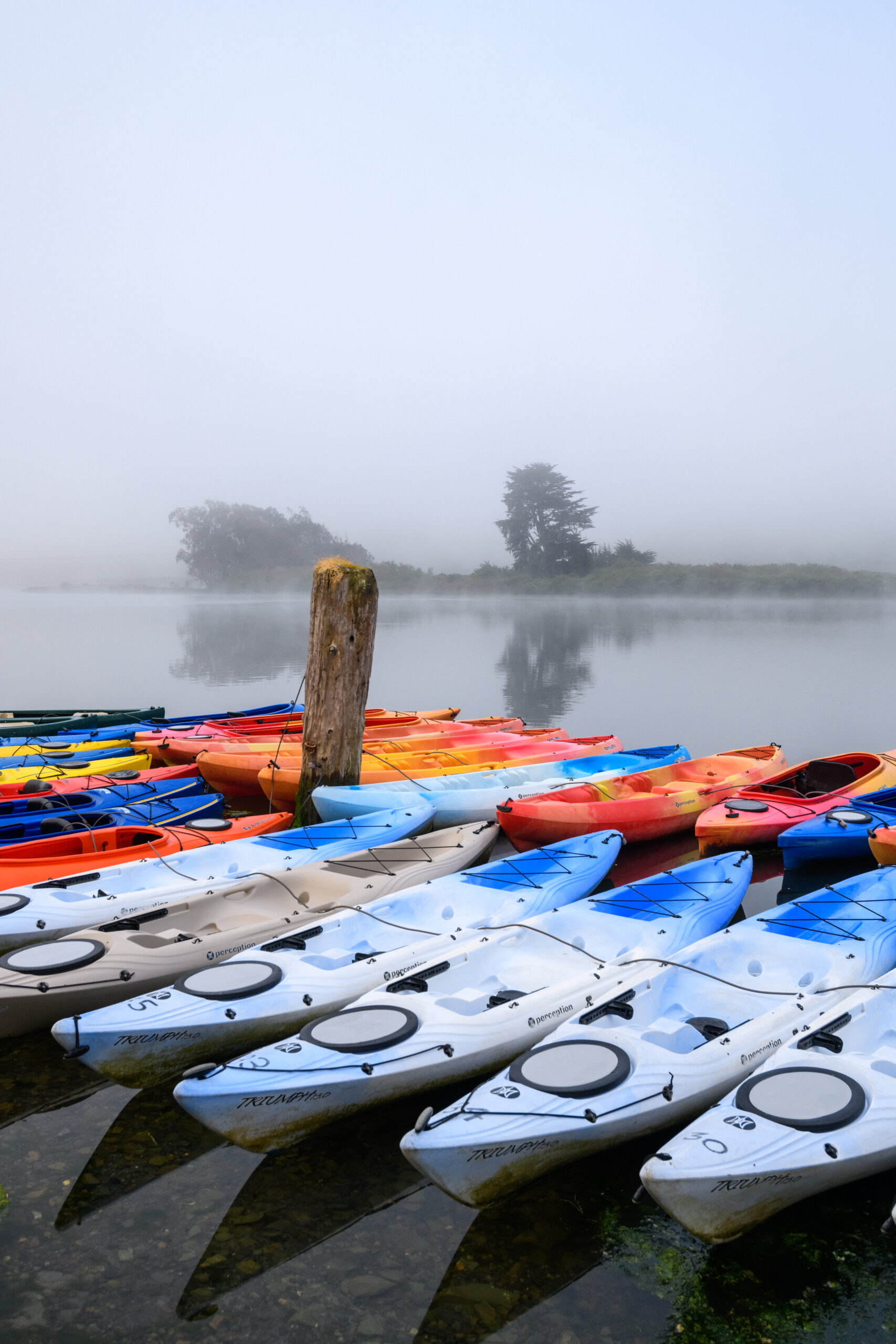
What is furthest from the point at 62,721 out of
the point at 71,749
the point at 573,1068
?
the point at 573,1068

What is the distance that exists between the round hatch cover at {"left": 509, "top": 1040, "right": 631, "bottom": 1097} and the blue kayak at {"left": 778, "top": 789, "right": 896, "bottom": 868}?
502cm

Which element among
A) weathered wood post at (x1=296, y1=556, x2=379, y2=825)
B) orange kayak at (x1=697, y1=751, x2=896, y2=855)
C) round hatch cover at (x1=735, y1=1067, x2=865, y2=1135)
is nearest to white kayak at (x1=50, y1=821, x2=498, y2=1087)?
weathered wood post at (x1=296, y1=556, x2=379, y2=825)

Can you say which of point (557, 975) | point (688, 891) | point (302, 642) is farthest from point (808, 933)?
point (302, 642)

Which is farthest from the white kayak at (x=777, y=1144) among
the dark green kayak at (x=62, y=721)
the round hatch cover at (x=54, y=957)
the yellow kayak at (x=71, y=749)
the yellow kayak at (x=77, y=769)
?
the dark green kayak at (x=62, y=721)

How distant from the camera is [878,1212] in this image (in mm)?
3574

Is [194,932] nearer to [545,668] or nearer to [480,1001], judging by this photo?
[480,1001]

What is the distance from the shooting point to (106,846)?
739 centimetres

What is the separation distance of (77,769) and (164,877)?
4.70 meters

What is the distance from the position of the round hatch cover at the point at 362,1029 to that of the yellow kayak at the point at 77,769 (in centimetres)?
645

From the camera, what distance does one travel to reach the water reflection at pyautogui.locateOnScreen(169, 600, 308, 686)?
95.7 feet

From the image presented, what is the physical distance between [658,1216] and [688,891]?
2977mm

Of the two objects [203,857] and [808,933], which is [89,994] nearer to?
[203,857]

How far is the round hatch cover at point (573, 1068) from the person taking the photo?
3621 millimetres

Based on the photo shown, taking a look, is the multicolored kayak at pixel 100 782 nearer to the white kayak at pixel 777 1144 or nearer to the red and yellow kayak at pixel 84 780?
the red and yellow kayak at pixel 84 780
